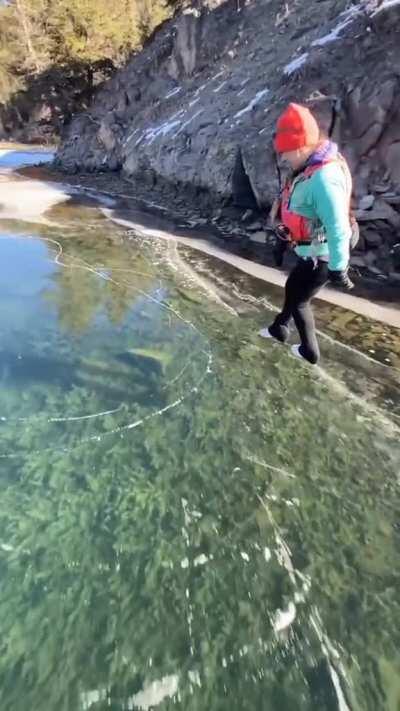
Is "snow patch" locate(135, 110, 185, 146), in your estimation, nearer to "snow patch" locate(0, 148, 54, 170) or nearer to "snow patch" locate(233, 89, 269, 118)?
"snow patch" locate(233, 89, 269, 118)

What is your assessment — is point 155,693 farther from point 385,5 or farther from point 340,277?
point 385,5

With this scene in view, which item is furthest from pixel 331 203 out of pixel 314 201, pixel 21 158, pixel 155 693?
pixel 21 158

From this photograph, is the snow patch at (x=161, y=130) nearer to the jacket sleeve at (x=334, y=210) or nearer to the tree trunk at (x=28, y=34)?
the tree trunk at (x=28, y=34)

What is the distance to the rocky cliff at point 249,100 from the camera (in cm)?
1014

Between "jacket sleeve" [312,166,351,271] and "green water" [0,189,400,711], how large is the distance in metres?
1.78

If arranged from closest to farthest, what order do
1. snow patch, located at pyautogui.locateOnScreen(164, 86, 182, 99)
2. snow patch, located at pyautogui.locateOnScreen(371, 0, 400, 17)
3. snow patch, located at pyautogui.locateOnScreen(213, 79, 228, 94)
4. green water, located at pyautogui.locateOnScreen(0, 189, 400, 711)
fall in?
1. green water, located at pyautogui.locateOnScreen(0, 189, 400, 711)
2. snow patch, located at pyautogui.locateOnScreen(371, 0, 400, 17)
3. snow patch, located at pyautogui.locateOnScreen(213, 79, 228, 94)
4. snow patch, located at pyautogui.locateOnScreen(164, 86, 182, 99)

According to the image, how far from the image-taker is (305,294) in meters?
4.71

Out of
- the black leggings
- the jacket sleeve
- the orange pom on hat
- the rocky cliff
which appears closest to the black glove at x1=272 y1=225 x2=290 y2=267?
the black leggings

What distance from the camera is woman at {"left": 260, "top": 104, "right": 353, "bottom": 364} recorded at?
12.6 feet

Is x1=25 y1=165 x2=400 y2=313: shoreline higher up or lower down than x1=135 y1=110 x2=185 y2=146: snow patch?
lower down

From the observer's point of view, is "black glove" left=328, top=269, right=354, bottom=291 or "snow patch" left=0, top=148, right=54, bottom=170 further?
"snow patch" left=0, top=148, right=54, bottom=170

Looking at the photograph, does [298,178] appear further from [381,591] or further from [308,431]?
[381,591]

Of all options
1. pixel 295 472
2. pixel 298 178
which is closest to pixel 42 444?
pixel 295 472

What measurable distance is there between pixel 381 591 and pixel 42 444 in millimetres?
2954
